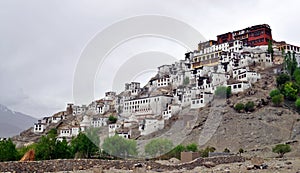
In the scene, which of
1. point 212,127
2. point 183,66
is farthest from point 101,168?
point 183,66

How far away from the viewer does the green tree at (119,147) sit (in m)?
45.3

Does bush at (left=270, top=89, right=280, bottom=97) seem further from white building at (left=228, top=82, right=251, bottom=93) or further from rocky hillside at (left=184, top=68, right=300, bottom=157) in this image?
white building at (left=228, top=82, right=251, bottom=93)

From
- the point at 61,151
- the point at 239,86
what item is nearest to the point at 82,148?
the point at 61,151

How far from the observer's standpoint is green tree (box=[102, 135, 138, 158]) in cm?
4534

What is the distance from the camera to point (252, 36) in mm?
77500

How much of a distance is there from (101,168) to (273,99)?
142 feet

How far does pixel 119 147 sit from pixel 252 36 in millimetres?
45742

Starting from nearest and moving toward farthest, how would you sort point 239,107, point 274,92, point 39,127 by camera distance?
point 239,107 → point 274,92 → point 39,127

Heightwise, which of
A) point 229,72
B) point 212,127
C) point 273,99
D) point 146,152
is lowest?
point 146,152

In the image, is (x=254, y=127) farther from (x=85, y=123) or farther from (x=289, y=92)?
(x=85, y=123)

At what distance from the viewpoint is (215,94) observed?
62094 mm

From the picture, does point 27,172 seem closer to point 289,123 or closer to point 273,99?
point 289,123

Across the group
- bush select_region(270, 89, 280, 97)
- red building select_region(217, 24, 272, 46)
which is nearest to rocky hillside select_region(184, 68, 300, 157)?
bush select_region(270, 89, 280, 97)

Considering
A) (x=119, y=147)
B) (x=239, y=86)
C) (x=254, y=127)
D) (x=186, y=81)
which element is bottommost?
(x=119, y=147)
